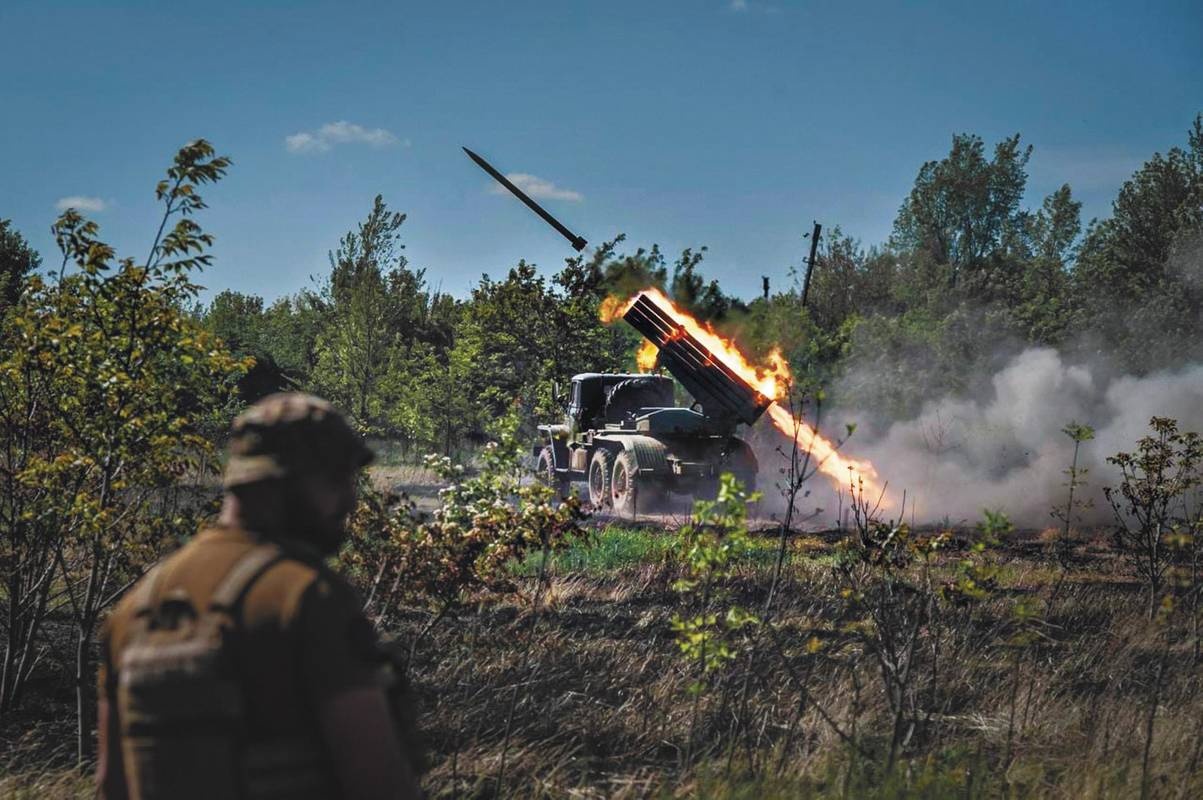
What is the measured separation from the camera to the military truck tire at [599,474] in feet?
64.2

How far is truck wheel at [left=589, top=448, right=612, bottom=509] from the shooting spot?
→ 19578 millimetres

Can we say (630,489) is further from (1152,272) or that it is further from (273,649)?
(1152,272)

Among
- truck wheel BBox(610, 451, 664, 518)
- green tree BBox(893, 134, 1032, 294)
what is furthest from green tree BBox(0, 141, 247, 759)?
green tree BBox(893, 134, 1032, 294)

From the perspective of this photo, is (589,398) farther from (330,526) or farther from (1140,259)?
(1140,259)

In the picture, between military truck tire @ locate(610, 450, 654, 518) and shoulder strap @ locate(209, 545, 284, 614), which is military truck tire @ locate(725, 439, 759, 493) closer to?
military truck tire @ locate(610, 450, 654, 518)

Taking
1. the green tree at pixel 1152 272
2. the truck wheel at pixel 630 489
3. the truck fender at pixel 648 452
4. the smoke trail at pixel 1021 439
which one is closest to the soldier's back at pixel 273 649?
the truck wheel at pixel 630 489

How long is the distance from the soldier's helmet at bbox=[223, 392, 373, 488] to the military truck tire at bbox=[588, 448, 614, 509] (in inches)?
674

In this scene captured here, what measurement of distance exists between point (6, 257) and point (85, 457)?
42844mm

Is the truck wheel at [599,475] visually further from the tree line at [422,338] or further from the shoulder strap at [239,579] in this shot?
the shoulder strap at [239,579]

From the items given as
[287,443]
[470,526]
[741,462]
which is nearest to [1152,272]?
[741,462]

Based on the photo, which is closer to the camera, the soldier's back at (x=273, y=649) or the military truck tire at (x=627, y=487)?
the soldier's back at (x=273, y=649)

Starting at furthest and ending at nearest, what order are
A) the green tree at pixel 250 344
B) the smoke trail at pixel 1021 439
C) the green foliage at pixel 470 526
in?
the green tree at pixel 250 344 → the smoke trail at pixel 1021 439 → the green foliage at pixel 470 526

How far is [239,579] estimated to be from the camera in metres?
1.96

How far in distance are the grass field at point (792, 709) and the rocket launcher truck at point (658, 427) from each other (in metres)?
6.96
